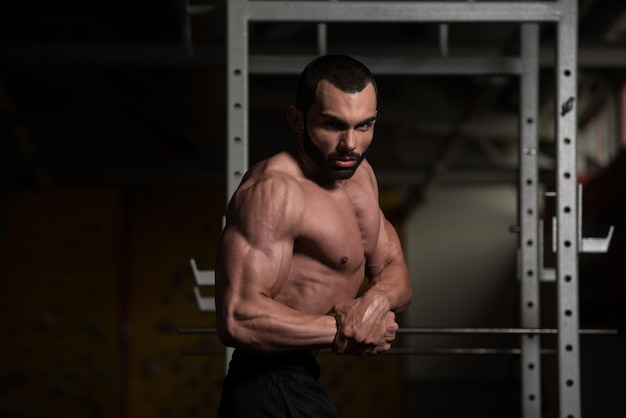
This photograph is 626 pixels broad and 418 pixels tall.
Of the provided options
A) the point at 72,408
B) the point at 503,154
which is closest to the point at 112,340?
the point at 72,408

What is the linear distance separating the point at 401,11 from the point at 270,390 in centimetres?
119

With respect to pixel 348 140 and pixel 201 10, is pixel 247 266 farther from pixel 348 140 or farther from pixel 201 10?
pixel 201 10

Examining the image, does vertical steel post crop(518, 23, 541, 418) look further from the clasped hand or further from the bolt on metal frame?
the clasped hand

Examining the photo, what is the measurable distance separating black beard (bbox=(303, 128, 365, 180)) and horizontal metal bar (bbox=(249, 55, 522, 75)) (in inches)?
51.3

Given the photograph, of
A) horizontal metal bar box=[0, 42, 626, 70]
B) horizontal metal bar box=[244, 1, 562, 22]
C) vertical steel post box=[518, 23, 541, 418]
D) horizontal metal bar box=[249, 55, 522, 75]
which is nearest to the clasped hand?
horizontal metal bar box=[244, 1, 562, 22]

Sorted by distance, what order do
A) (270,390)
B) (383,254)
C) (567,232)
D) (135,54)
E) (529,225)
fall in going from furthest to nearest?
1. (135,54)
2. (529,225)
3. (567,232)
4. (383,254)
5. (270,390)

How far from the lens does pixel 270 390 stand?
2.07 metres

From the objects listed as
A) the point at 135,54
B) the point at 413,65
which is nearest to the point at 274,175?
the point at 413,65

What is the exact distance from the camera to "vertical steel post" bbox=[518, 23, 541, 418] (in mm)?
3131

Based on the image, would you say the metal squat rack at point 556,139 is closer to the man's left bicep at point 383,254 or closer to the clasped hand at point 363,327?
the man's left bicep at point 383,254

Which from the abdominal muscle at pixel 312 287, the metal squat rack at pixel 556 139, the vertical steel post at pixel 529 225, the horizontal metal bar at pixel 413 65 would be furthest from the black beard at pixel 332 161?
the horizontal metal bar at pixel 413 65

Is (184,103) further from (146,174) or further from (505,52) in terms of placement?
(505,52)

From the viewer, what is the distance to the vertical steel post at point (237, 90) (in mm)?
2678

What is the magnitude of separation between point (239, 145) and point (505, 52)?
5.69 feet
